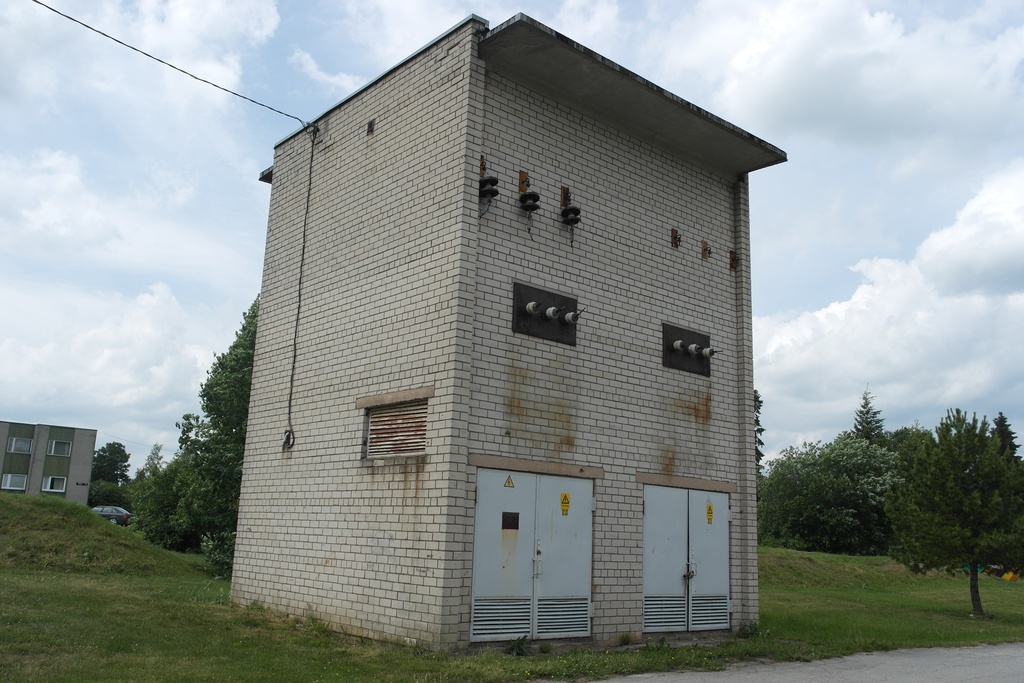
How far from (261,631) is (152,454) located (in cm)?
10065

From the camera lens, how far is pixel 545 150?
1199cm

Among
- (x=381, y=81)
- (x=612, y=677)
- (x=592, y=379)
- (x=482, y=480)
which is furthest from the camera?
(x=381, y=81)

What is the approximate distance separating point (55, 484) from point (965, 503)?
2351 inches

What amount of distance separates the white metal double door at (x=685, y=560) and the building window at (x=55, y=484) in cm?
5886

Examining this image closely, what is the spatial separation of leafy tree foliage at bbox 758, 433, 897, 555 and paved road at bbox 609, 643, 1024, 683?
3195 cm

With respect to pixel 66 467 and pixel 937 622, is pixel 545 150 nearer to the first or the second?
pixel 937 622

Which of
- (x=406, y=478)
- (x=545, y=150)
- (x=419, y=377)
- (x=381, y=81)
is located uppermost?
(x=381, y=81)

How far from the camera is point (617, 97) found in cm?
1252

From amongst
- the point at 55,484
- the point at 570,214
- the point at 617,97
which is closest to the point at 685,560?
the point at 570,214

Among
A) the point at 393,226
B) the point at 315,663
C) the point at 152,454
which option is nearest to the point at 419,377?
the point at 393,226

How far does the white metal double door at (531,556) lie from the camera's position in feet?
33.4

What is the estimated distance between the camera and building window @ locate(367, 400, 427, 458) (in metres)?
10.7

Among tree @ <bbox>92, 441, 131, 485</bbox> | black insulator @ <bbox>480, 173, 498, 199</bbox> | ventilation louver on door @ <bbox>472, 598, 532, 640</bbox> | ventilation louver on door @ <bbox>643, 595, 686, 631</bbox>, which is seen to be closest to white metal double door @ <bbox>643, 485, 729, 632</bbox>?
ventilation louver on door @ <bbox>643, 595, 686, 631</bbox>

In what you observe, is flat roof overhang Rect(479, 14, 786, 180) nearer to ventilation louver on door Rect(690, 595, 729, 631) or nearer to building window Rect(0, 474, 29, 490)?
ventilation louver on door Rect(690, 595, 729, 631)
